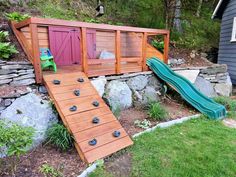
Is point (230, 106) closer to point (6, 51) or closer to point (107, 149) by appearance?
point (107, 149)

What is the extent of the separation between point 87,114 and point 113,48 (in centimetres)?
200

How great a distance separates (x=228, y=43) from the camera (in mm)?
8172

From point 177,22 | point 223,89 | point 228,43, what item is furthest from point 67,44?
point 228,43

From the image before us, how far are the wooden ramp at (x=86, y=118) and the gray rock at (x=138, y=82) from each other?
143 cm

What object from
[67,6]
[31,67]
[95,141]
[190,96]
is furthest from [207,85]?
[67,6]

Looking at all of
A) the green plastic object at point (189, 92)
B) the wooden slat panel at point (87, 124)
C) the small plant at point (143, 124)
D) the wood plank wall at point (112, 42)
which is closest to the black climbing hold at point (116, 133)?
the wooden slat panel at point (87, 124)

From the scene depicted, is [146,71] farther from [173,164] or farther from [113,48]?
[173,164]

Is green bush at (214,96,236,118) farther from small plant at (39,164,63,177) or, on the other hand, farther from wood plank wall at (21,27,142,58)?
small plant at (39,164,63,177)

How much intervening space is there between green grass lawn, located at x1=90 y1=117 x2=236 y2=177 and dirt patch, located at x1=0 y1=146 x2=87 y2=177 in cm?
31

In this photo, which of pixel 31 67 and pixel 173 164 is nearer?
pixel 173 164

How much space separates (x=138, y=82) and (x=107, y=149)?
2577 millimetres

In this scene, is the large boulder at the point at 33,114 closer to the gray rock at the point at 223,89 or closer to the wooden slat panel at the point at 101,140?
the wooden slat panel at the point at 101,140

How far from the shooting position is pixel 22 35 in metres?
4.11

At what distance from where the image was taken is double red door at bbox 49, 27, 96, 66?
555cm
